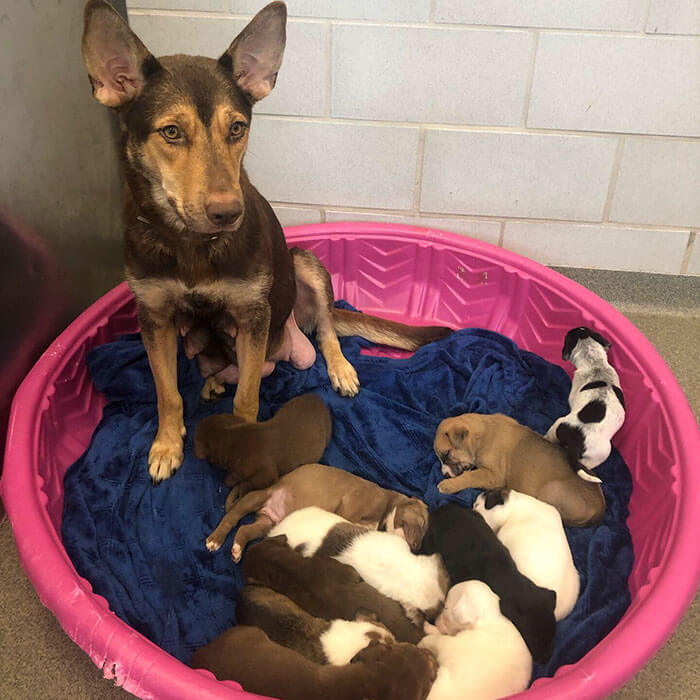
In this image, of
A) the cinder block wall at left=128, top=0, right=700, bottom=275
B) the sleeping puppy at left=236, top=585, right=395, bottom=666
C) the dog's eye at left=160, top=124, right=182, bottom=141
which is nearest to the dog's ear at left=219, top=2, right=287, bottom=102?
the dog's eye at left=160, top=124, right=182, bottom=141

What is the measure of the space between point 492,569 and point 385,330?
135 cm

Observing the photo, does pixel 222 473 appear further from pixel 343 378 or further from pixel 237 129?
pixel 237 129

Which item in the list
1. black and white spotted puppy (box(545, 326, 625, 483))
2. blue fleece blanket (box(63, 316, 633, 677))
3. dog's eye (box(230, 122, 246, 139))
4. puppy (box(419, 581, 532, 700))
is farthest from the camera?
black and white spotted puppy (box(545, 326, 625, 483))

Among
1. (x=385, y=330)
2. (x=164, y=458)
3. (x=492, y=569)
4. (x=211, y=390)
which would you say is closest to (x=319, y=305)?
(x=385, y=330)

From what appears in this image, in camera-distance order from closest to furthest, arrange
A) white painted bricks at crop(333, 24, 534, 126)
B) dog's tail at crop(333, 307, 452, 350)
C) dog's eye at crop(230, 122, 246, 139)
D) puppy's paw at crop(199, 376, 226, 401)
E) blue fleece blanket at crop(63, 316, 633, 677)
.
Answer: dog's eye at crop(230, 122, 246, 139), blue fleece blanket at crop(63, 316, 633, 677), puppy's paw at crop(199, 376, 226, 401), white painted bricks at crop(333, 24, 534, 126), dog's tail at crop(333, 307, 452, 350)

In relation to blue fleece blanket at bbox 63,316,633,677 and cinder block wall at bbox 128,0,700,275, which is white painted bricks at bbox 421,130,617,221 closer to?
cinder block wall at bbox 128,0,700,275

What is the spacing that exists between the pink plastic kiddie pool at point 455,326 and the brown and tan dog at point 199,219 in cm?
41

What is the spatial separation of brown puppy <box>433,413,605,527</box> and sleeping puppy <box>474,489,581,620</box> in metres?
0.12

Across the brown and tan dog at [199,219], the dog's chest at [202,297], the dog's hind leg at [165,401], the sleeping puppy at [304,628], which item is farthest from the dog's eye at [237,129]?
the sleeping puppy at [304,628]

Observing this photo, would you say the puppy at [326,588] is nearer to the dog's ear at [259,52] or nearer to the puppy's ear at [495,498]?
the puppy's ear at [495,498]

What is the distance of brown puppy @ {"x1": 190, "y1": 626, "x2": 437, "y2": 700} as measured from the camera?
1453mm

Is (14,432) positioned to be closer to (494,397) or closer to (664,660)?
(494,397)

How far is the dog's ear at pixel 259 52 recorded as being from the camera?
1.86 meters

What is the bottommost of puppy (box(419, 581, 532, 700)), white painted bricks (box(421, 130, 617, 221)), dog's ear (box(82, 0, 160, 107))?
puppy (box(419, 581, 532, 700))
